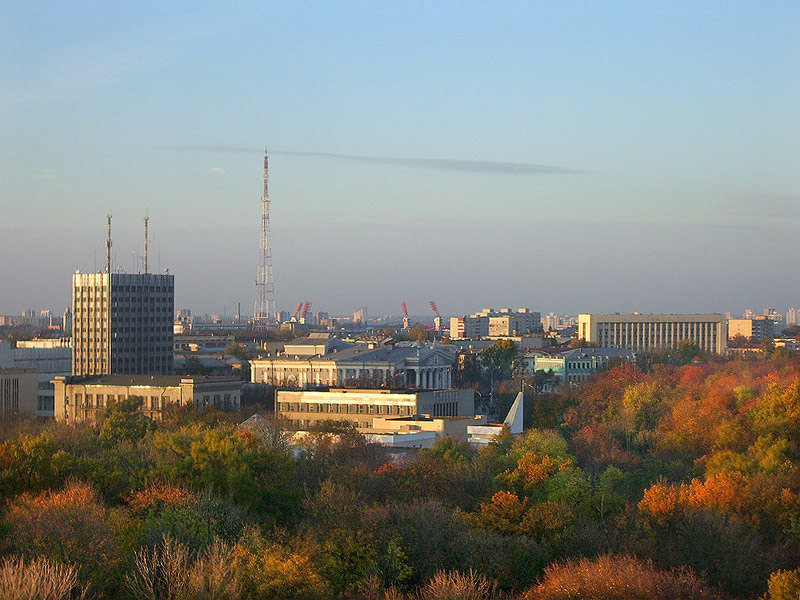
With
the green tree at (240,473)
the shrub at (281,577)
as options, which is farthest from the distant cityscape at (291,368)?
the shrub at (281,577)

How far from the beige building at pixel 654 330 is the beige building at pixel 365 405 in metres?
74.3

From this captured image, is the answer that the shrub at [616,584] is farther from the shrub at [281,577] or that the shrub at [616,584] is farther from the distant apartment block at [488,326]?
the distant apartment block at [488,326]

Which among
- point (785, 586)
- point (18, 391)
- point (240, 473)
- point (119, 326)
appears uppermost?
point (119, 326)

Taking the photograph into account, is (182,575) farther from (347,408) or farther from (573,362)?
(573,362)

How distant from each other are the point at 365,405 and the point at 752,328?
407ft

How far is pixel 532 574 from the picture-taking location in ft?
80.9

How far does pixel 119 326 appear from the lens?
82062 mm

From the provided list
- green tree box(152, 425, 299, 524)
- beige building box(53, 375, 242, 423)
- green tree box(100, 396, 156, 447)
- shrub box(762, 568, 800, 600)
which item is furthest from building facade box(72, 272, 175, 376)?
shrub box(762, 568, 800, 600)

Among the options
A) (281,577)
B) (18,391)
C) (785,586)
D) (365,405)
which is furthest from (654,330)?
(281,577)

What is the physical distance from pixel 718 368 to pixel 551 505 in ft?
161

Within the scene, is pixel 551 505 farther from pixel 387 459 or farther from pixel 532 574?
pixel 387 459

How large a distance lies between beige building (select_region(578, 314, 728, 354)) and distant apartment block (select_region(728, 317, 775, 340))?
3809cm

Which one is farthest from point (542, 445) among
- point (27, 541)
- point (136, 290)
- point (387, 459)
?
point (136, 290)

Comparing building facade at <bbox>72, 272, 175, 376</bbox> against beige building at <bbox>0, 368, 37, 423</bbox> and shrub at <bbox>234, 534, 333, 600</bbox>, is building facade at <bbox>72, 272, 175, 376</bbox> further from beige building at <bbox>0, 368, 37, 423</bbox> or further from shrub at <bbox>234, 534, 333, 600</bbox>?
shrub at <bbox>234, 534, 333, 600</bbox>
